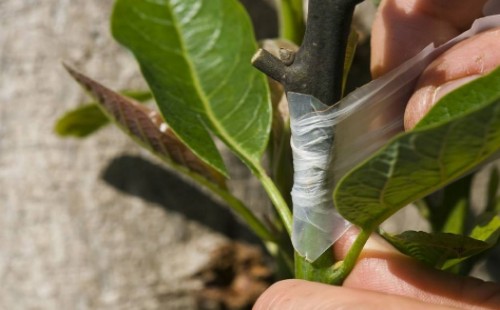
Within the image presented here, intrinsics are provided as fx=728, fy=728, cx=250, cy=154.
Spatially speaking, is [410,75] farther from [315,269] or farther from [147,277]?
[147,277]

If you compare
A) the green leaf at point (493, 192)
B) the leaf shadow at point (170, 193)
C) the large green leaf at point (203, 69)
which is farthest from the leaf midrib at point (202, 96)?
the green leaf at point (493, 192)

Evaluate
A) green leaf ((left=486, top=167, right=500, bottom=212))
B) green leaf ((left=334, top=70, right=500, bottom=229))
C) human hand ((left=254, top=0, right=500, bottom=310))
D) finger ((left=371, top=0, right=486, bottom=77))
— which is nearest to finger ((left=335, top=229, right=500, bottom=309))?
human hand ((left=254, top=0, right=500, bottom=310))

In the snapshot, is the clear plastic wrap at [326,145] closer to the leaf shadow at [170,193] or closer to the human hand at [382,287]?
the human hand at [382,287]

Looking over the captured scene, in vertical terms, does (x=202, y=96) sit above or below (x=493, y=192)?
above

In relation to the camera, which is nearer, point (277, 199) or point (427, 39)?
point (277, 199)

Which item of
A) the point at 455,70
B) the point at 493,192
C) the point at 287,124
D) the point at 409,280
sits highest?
the point at 455,70

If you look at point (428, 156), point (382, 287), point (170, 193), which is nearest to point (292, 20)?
point (170, 193)

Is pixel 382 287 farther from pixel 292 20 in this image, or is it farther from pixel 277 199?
pixel 292 20

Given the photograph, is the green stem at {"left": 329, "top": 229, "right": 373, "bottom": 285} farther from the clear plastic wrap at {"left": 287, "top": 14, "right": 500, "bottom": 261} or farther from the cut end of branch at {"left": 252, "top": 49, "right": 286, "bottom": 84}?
the cut end of branch at {"left": 252, "top": 49, "right": 286, "bottom": 84}
